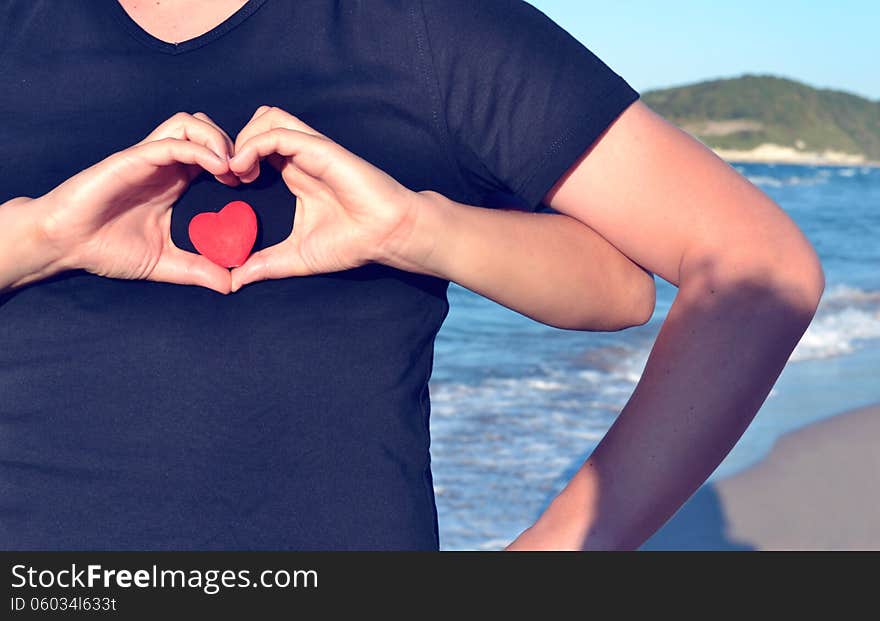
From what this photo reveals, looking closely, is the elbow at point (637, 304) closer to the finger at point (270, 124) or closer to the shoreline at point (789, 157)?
the finger at point (270, 124)

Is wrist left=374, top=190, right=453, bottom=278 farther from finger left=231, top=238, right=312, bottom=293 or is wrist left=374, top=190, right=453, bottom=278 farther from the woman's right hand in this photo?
the woman's right hand

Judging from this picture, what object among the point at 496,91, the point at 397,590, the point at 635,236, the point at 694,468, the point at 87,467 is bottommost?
the point at 397,590

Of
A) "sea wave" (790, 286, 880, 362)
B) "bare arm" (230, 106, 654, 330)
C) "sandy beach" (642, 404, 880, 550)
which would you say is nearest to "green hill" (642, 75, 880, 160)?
"sea wave" (790, 286, 880, 362)

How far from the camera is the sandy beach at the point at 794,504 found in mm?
4578

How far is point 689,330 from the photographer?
4.49 feet

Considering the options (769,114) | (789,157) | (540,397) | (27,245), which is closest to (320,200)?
(27,245)

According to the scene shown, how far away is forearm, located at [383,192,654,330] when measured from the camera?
53.1 inches

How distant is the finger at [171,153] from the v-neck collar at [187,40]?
0.23 m

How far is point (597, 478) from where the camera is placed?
54.2 inches

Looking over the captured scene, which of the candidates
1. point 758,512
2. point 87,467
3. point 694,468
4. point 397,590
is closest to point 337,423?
point 397,590

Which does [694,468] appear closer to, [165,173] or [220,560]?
[220,560]

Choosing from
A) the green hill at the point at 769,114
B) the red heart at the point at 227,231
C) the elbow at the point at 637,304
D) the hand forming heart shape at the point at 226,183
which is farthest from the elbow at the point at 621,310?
the green hill at the point at 769,114

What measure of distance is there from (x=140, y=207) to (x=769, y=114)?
87847mm

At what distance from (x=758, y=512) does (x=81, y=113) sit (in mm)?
4173
